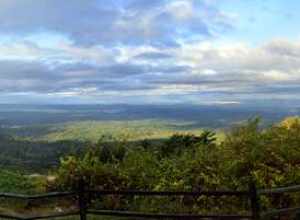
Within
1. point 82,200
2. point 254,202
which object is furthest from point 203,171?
point 254,202

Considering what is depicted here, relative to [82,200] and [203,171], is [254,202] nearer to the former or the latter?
[82,200]

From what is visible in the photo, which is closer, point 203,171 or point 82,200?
point 82,200

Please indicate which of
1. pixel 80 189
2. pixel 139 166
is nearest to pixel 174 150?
pixel 139 166

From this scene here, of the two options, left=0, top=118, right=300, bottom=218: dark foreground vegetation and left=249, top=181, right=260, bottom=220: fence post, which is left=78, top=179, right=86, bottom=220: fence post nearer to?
left=0, top=118, right=300, bottom=218: dark foreground vegetation

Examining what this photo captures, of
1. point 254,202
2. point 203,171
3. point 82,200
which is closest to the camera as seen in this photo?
point 254,202

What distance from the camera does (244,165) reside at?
1577cm

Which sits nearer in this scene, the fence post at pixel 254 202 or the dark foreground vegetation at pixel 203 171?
the fence post at pixel 254 202

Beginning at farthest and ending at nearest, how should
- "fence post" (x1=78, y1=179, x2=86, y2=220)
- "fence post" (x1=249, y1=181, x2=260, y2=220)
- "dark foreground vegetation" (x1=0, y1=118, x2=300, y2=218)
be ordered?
1. "dark foreground vegetation" (x1=0, y1=118, x2=300, y2=218)
2. "fence post" (x1=78, y1=179, x2=86, y2=220)
3. "fence post" (x1=249, y1=181, x2=260, y2=220)

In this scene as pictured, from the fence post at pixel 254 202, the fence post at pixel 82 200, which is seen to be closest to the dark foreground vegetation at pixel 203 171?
the fence post at pixel 254 202

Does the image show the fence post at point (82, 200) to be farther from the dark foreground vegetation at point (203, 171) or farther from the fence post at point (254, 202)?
the fence post at point (254, 202)

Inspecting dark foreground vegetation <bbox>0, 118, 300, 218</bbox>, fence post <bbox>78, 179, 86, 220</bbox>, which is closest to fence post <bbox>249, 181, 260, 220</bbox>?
dark foreground vegetation <bbox>0, 118, 300, 218</bbox>

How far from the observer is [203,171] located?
16.4 metres

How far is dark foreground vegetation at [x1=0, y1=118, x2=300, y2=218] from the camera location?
50.2ft

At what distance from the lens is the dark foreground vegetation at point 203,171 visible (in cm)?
1530
